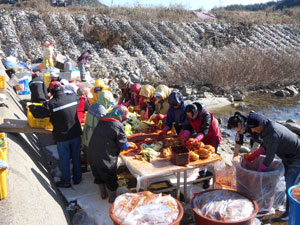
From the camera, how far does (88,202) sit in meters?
4.79

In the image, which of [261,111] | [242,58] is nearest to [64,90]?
[261,111]

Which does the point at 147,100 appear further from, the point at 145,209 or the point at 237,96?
the point at 237,96

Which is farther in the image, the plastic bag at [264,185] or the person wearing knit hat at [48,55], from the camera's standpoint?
the person wearing knit hat at [48,55]

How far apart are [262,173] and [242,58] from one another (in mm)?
12334

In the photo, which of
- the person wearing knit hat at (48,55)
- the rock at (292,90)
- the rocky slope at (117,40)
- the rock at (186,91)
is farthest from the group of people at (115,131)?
the rock at (292,90)

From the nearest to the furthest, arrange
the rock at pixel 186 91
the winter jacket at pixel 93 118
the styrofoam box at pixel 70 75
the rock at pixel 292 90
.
→ the winter jacket at pixel 93 118 < the styrofoam box at pixel 70 75 < the rock at pixel 186 91 < the rock at pixel 292 90

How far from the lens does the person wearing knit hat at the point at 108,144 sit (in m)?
4.26

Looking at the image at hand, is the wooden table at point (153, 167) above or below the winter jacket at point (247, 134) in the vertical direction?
below

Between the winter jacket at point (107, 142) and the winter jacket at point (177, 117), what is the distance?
1282 mm

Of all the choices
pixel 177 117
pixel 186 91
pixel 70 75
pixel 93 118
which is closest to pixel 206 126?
pixel 177 117

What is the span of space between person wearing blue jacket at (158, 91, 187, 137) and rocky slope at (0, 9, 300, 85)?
10.2m

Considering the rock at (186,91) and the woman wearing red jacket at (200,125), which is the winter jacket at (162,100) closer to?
the woman wearing red jacket at (200,125)

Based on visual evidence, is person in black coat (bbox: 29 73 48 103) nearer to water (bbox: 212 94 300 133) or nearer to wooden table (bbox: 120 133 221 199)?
wooden table (bbox: 120 133 221 199)

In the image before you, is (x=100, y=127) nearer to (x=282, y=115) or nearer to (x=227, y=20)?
(x=282, y=115)
